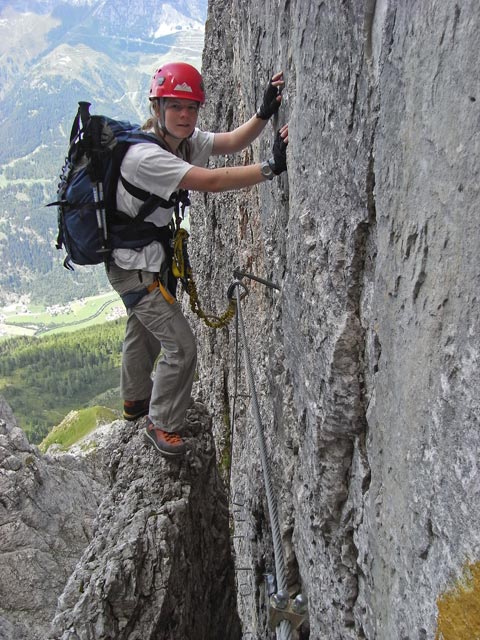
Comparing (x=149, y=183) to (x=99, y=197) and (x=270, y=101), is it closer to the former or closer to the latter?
(x=99, y=197)

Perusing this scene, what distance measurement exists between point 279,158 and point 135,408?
4955 millimetres

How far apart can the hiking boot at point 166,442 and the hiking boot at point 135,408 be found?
29.4 inches

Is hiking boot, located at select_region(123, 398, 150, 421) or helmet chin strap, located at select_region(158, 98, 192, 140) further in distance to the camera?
hiking boot, located at select_region(123, 398, 150, 421)

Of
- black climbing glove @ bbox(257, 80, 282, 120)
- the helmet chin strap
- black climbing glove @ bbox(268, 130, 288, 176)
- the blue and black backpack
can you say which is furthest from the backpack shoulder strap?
black climbing glove @ bbox(268, 130, 288, 176)

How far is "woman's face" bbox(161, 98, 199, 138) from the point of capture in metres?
5.87

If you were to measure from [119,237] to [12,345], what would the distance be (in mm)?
186850

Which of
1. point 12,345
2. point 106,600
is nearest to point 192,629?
point 106,600

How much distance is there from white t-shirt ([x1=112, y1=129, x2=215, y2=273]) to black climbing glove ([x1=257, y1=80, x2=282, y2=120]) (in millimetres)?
972

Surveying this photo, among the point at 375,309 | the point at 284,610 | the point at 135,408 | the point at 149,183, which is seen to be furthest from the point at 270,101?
the point at 135,408

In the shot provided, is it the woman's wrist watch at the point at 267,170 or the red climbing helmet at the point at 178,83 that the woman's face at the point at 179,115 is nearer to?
the red climbing helmet at the point at 178,83

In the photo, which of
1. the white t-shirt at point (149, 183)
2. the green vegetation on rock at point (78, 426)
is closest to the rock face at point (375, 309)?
the white t-shirt at point (149, 183)

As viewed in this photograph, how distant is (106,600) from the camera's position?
6.39 meters

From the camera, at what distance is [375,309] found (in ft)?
10.7

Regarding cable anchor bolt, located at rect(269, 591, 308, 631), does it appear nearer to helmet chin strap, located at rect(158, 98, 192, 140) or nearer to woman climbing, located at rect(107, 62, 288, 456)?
woman climbing, located at rect(107, 62, 288, 456)
